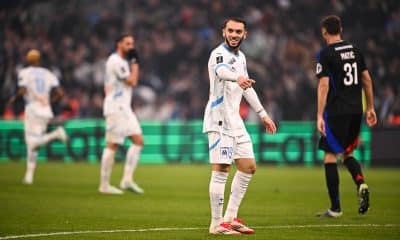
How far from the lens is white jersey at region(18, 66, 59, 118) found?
17703 millimetres

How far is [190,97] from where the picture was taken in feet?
88.2

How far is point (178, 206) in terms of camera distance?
42.9 feet

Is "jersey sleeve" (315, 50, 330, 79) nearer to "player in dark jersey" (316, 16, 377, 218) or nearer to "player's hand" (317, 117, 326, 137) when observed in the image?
"player in dark jersey" (316, 16, 377, 218)

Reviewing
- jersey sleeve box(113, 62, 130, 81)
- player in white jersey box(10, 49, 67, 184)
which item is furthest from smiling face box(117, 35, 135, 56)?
player in white jersey box(10, 49, 67, 184)

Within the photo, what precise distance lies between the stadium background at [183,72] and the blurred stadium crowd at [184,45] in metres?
0.03

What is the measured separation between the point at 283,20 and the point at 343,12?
1805 mm

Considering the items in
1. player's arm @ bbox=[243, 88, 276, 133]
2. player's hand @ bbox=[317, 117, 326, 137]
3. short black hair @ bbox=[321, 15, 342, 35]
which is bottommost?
player's hand @ bbox=[317, 117, 326, 137]

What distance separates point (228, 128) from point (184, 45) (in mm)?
18026

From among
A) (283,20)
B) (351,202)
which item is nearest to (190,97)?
(283,20)

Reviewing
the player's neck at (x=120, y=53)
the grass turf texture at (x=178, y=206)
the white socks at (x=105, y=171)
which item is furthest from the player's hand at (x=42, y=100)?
the white socks at (x=105, y=171)

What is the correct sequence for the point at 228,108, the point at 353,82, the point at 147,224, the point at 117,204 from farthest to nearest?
the point at 117,204 < the point at 353,82 < the point at 147,224 < the point at 228,108

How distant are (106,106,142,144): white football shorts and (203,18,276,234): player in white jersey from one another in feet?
19.7

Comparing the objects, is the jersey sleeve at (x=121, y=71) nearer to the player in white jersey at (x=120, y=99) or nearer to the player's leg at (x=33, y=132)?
the player in white jersey at (x=120, y=99)

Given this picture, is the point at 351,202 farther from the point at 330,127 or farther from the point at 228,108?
the point at 228,108
